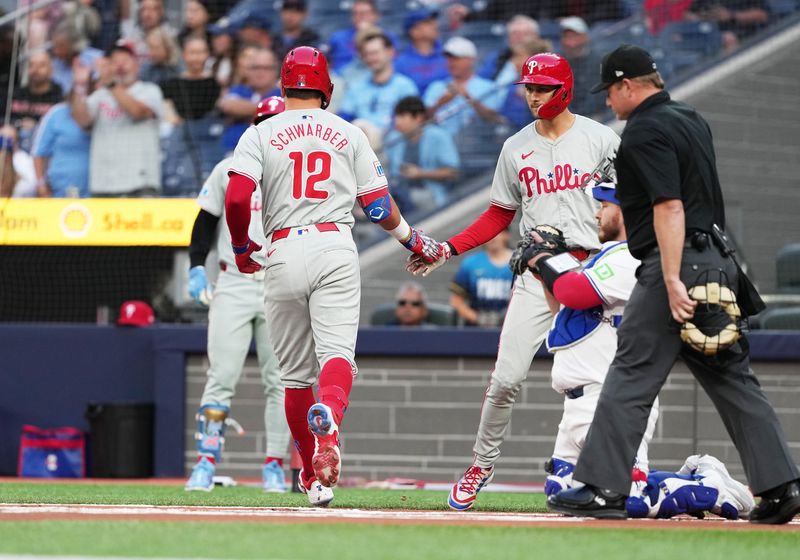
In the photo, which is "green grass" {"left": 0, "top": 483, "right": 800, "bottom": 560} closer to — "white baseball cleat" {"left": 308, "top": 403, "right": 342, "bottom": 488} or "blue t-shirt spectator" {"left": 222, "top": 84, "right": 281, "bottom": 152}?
"white baseball cleat" {"left": 308, "top": 403, "right": 342, "bottom": 488}

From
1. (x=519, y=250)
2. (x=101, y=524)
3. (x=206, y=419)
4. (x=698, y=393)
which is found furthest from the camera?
(x=698, y=393)

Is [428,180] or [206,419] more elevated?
[428,180]

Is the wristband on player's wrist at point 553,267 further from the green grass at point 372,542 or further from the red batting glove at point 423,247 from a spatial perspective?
the green grass at point 372,542

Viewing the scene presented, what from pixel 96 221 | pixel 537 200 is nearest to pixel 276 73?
pixel 96 221

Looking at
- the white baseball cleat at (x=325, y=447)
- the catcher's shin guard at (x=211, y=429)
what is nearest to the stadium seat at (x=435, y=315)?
the catcher's shin guard at (x=211, y=429)

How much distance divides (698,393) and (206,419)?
3649 millimetres

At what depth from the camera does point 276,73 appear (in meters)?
13.3

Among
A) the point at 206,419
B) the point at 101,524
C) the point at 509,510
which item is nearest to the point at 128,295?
the point at 206,419

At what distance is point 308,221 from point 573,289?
1.23 meters

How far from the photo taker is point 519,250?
18.6ft

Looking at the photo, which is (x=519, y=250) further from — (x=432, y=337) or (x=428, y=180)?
(x=428, y=180)

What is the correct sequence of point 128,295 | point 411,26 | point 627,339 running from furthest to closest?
point 411,26 → point 128,295 → point 627,339

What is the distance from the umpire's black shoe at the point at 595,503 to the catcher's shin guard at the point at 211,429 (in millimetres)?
3368

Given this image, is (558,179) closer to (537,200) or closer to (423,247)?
(537,200)
